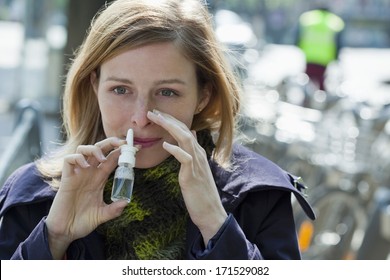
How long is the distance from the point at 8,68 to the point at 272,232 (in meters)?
13.0

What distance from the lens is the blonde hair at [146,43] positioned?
2.49m

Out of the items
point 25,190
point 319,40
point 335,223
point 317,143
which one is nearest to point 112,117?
point 25,190

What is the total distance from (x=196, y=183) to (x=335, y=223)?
3.97 metres

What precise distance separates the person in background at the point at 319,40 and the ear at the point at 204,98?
8.80 m

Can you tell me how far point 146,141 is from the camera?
8.07ft

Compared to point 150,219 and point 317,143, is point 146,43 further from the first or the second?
point 317,143

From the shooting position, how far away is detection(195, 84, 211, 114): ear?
104 inches

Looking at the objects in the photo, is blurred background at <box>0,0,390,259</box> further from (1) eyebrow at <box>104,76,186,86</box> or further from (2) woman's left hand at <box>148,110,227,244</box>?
(2) woman's left hand at <box>148,110,227,244</box>

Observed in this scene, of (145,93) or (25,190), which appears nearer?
(145,93)

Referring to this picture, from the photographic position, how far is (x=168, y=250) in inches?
98.6

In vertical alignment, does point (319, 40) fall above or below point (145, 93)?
below

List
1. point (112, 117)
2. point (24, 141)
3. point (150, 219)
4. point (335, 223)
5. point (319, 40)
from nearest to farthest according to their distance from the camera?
1. point (112, 117)
2. point (150, 219)
3. point (24, 141)
4. point (335, 223)
5. point (319, 40)

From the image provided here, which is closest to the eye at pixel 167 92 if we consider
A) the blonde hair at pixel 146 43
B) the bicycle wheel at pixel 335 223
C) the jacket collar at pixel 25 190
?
the blonde hair at pixel 146 43

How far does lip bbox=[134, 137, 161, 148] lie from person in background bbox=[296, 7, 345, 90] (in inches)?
355
